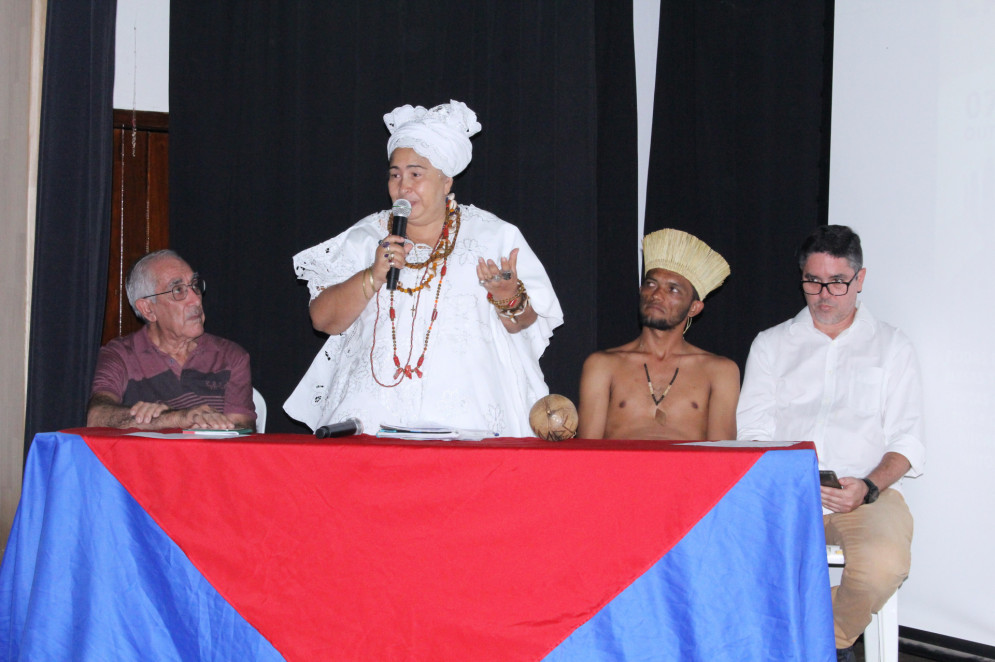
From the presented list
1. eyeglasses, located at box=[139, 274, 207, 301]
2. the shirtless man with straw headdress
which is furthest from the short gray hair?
the shirtless man with straw headdress

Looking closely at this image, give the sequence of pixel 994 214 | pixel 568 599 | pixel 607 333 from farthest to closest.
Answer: pixel 607 333 < pixel 994 214 < pixel 568 599

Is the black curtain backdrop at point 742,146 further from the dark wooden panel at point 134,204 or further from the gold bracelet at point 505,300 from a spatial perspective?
the dark wooden panel at point 134,204

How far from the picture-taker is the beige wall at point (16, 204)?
322cm

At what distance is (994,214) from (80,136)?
318cm

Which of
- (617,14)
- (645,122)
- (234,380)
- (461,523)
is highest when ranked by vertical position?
(617,14)

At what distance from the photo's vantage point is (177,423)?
2367mm

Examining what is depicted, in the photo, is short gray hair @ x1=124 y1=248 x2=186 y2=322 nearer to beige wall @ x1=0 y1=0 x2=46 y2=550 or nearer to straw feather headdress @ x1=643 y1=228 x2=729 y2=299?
beige wall @ x1=0 y1=0 x2=46 y2=550

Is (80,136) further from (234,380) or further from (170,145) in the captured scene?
(234,380)

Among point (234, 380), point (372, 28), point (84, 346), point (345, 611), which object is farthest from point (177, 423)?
point (372, 28)

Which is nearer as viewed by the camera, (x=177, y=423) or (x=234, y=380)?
(x=177, y=423)

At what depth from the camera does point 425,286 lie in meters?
2.43

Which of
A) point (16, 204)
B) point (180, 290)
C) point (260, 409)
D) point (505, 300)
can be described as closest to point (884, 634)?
point (505, 300)

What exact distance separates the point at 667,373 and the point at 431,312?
0.92m

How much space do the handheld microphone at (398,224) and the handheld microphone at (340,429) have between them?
1.14 feet
